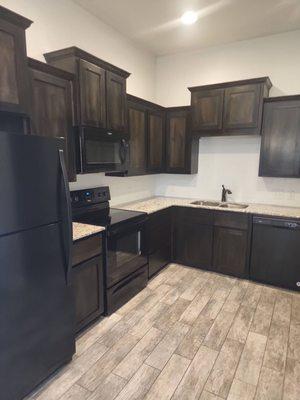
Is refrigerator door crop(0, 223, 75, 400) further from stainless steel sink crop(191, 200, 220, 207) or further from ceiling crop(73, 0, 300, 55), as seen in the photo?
ceiling crop(73, 0, 300, 55)

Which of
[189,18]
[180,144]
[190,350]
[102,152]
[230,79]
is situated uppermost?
[189,18]

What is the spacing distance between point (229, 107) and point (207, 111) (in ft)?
0.97

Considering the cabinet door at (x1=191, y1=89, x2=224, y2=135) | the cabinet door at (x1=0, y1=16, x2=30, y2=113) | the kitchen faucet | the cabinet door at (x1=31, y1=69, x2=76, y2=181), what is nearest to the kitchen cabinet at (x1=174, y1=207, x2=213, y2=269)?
the kitchen faucet

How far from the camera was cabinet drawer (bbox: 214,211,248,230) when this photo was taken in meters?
3.25

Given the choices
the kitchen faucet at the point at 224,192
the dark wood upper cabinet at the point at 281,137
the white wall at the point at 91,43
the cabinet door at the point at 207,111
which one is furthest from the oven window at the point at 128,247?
the dark wood upper cabinet at the point at 281,137

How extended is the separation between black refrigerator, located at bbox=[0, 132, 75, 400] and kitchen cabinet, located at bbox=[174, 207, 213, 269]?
6.90 ft

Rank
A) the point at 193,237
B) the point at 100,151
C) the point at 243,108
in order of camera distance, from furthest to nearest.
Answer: the point at 193,237 < the point at 243,108 < the point at 100,151

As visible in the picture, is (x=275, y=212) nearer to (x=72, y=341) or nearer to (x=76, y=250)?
(x=76, y=250)

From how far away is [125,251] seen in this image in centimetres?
277

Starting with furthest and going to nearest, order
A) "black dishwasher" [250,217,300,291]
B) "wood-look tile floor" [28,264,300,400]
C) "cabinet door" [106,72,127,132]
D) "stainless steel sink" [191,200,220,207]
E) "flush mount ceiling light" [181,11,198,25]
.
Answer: "stainless steel sink" [191,200,220,207] < "black dishwasher" [250,217,300,291] < "flush mount ceiling light" [181,11,198,25] < "cabinet door" [106,72,127,132] < "wood-look tile floor" [28,264,300,400]

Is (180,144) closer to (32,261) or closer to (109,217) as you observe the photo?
(109,217)

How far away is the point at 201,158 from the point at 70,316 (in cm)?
295

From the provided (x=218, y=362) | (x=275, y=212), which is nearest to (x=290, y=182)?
(x=275, y=212)

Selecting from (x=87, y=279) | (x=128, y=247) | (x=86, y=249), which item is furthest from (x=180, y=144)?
(x=87, y=279)
